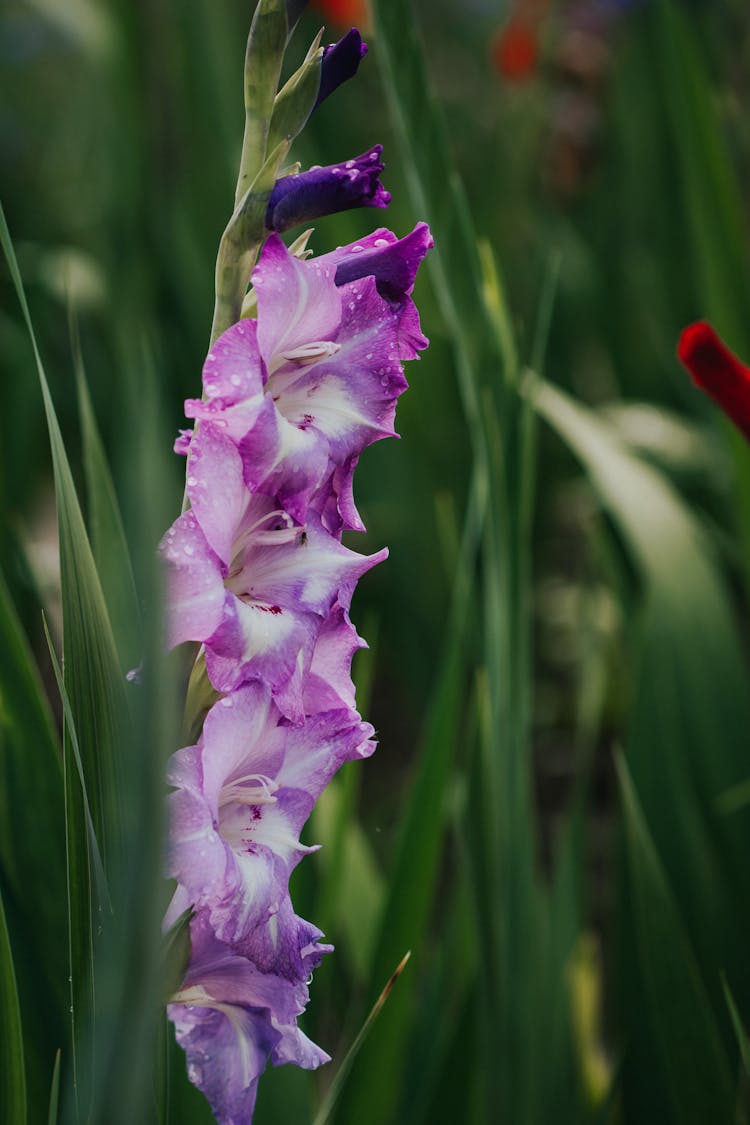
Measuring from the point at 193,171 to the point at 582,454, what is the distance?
79cm

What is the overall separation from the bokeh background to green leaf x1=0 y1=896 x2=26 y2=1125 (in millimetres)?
48

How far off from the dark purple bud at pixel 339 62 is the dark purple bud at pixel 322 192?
0.03m

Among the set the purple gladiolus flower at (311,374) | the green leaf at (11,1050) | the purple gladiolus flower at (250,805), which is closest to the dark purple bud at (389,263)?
the purple gladiolus flower at (311,374)

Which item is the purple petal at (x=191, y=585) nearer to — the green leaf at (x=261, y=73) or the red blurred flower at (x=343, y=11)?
the green leaf at (x=261, y=73)

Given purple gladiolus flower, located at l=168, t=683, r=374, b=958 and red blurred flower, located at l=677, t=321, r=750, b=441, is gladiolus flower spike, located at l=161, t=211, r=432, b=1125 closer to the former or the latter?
purple gladiolus flower, located at l=168, t=683, r=374, b=958

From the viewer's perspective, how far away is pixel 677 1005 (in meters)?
0.57

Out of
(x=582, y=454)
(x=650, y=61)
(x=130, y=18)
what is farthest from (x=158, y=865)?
(x=650, y=61)

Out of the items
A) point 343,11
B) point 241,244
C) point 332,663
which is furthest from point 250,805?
point 343,11

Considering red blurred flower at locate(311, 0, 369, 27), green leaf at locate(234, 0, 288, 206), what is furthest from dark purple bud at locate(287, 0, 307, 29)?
red blurred flower at locate(311, 0, 369, 27)

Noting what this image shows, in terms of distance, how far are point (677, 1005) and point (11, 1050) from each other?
34 centimetres

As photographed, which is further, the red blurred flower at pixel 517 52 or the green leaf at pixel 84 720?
the red blurred flower at pixel 517 52

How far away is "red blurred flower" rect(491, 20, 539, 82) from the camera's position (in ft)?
6.41

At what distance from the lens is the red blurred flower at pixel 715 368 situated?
44cm

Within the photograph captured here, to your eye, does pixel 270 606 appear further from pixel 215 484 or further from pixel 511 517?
pixel 511 517
